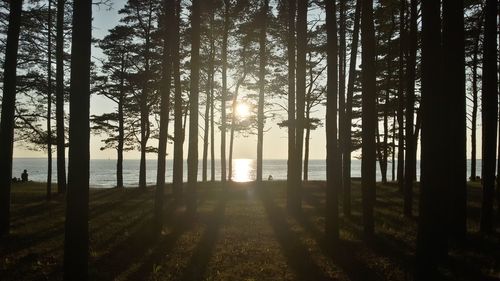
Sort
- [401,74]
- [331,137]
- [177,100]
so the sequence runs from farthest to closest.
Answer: [401,74]
[177,100]
[331,137]

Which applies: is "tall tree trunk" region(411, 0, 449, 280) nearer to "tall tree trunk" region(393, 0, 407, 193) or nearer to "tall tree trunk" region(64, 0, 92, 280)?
"tall tree trunk" region(64, 0, 92, 280)

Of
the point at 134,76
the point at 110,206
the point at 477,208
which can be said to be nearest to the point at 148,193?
the point at 110,206

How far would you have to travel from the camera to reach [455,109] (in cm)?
1055

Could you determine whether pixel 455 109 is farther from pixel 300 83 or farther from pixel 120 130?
pixel 120 130

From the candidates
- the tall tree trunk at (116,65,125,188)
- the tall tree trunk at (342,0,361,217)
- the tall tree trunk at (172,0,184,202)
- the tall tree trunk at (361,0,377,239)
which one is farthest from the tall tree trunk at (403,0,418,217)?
the tall tree trunk at (116,65,125,188)

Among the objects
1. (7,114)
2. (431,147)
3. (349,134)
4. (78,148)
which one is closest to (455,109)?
(431,147)

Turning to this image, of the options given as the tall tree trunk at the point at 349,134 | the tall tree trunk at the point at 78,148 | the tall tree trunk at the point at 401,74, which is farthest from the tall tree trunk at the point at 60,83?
the tall tree trunk at the point at 401,74

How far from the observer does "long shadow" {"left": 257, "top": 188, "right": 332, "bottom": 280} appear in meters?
8.40

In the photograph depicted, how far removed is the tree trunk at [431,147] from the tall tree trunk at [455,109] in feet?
10.4

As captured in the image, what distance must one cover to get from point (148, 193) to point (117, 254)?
16.0 m

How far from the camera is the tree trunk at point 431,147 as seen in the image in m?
6.50

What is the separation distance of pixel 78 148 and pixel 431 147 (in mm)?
6313

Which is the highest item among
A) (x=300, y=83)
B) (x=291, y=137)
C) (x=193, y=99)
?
(x=300, y=83)

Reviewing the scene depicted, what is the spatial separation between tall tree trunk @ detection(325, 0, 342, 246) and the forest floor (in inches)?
22.1
